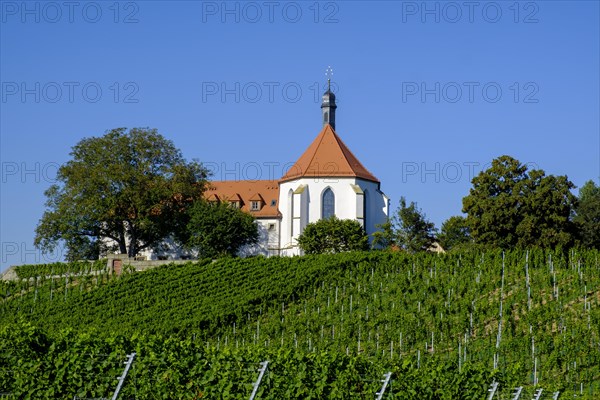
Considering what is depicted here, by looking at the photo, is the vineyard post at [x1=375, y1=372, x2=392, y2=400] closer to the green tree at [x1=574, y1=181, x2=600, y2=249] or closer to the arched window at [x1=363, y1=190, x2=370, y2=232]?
the green tree at [x1=574, y1=181, x2=600, y2=249]

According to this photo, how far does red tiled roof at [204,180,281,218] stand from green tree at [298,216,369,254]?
8.92 meters

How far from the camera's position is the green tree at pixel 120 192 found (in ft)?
205

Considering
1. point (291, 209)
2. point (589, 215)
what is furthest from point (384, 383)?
point (589, 215)

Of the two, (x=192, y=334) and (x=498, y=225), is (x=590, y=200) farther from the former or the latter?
(x=192, y=334)

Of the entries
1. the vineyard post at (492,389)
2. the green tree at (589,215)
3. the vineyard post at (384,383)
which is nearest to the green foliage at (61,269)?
the green tree at (589,215)

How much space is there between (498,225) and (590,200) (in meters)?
25.3

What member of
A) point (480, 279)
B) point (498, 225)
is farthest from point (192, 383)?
point (498, 225)

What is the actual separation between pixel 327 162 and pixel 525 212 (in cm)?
2310

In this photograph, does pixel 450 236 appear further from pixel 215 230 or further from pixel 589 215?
pixel 215 230

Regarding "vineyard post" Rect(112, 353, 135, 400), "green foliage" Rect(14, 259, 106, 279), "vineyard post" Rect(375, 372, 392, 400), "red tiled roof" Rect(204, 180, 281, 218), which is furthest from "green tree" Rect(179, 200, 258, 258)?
"vineyard post" Rect(112, 353, 135, 400)

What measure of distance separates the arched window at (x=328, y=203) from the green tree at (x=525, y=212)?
17.3m

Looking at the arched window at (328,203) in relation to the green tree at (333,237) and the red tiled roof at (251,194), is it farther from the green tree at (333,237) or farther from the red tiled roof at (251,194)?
the red tiled roof at (251,194)

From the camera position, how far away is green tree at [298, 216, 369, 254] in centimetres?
6738

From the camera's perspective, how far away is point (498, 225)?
55.9 m
